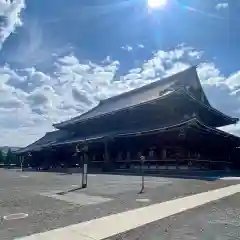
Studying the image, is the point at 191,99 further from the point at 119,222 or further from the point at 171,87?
the point at 119,222

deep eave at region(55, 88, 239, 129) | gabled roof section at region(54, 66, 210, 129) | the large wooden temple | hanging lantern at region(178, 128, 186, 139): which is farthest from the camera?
gabled roof section at region(54, 66, 210, 129)

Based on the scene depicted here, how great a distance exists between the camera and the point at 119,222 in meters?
7.58

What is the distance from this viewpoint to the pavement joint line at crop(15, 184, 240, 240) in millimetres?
6332

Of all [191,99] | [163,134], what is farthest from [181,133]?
[191,99]

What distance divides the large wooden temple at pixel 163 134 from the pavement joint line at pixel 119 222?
16.6m

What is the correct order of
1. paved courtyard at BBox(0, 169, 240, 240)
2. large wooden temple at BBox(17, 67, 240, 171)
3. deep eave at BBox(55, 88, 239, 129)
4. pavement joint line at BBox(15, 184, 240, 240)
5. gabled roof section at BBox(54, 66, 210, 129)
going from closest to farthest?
pavement joint line at BBox(15, 184, 240, 240) → paved courtyard at BBox(0, 169, 240, 240) → large wooden temple at BBox(17, 67, 240, 171) → deep eave at BBox(55, 88, 239, 129) → gabled roof section at BBox(54, 66, 210, 129)

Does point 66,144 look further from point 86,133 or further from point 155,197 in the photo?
point 155,197

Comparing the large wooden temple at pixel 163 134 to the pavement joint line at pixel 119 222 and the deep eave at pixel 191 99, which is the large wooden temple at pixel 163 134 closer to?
the deep eave at pixel 191 99

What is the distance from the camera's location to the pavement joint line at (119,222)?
633 cm

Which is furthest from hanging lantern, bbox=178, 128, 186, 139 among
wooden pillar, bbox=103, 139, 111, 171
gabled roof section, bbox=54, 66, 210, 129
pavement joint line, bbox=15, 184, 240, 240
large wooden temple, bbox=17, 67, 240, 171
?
pavement joint line, bbox=15, 184, 240, 240

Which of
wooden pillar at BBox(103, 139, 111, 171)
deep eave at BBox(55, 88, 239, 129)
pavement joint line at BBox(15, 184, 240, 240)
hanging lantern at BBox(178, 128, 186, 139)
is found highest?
deep eave at BBox(55, 88, 239, 129)

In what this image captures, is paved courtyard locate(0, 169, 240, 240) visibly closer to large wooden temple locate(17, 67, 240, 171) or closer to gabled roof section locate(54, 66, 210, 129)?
large wooden temple locate(17, 67, 240, 171)

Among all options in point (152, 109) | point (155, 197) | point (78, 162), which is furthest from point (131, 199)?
point (78, 162)

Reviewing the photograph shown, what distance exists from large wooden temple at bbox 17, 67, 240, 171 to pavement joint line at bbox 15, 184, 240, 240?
16.6 m
